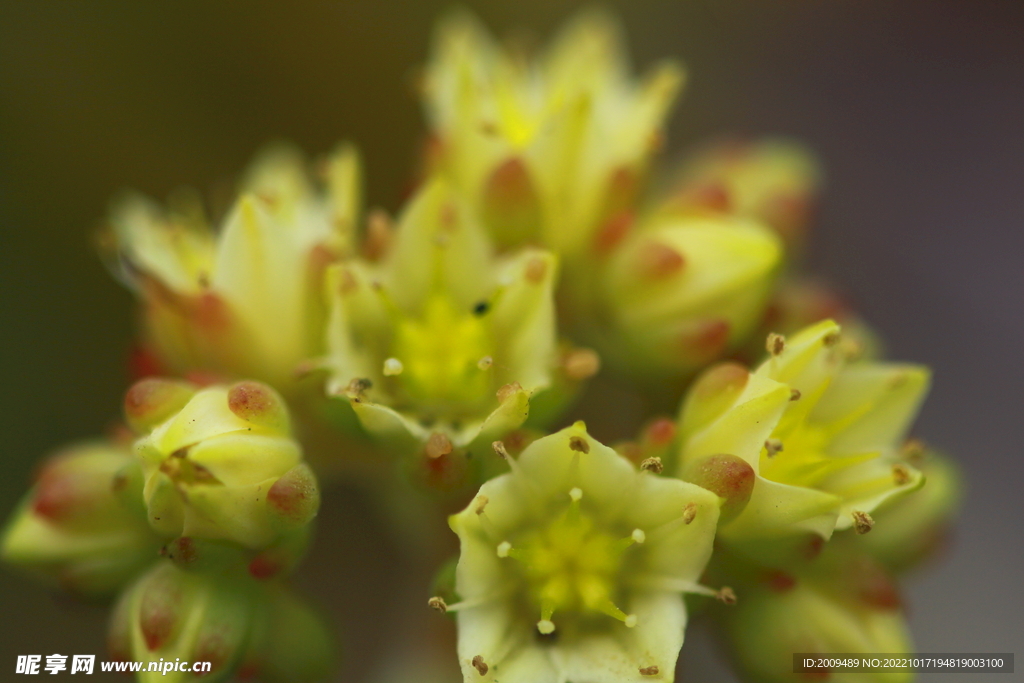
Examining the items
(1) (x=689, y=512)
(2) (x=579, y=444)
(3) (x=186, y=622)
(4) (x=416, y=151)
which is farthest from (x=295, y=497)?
(4) (x=416, y=151)

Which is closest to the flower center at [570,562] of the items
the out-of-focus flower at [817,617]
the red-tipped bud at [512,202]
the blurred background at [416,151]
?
the out-of-focus flower at [817,617]

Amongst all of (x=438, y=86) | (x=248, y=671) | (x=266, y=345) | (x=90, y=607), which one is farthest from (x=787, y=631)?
(x=438, y=86)

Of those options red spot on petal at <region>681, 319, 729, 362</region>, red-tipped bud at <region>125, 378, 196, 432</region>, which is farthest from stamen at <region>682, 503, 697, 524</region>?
red-tipped bud at <region>125, 378, 196, 432</region>

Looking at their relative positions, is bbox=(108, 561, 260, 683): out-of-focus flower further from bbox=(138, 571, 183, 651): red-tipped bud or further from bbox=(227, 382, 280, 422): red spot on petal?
bbox=(227, 382, 280, 422): red spot on petal

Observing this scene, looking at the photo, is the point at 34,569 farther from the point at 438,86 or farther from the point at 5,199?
the point at 5,199

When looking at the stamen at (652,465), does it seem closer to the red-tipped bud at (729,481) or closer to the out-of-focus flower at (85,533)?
the red-tipped bud at (729,481)
